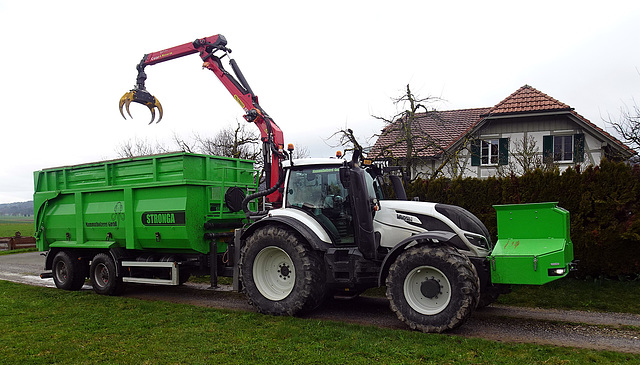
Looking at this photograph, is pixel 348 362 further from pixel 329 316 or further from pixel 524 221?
pixel 524 221

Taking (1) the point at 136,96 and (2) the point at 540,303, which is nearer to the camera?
(2) the point at 540,303

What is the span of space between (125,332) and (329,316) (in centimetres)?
300

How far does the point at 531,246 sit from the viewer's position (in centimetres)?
618

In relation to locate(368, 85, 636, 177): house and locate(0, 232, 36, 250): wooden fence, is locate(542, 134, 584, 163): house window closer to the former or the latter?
locate(368, 85, 636, 177): house

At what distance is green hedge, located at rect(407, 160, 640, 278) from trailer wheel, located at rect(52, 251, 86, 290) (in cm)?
894

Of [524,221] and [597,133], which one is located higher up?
[597,133]

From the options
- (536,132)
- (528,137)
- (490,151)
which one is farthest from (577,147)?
(490,151)

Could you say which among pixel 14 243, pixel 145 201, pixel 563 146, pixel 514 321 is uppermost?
pixel 563 146

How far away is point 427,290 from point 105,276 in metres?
6.95

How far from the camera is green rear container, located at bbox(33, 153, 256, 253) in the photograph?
28.9 ft

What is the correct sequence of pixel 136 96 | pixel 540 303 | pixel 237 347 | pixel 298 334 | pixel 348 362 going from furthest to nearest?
pixel 136 96 < pixel 540 303 < pixel 298 334 < pixel 237 347 < pixel 348 362

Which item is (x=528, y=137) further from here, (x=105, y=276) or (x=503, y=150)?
(x=105, y=276)

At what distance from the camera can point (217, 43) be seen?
32.9ft

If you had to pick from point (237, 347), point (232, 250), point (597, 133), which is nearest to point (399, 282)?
point (237, 347)
